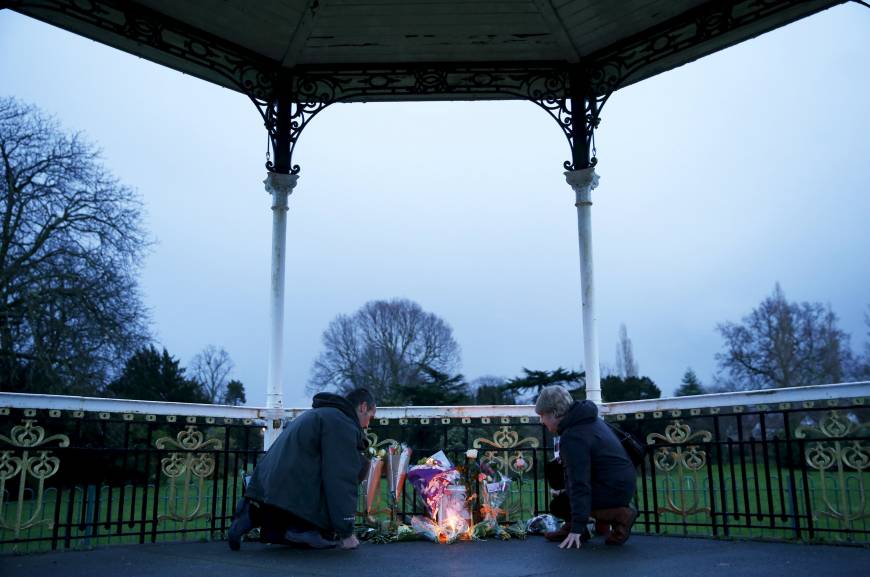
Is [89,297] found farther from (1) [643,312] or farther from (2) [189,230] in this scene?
(1) [643,312]

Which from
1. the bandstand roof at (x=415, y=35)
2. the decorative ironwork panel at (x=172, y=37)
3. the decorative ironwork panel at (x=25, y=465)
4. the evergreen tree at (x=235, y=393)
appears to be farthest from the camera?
the evergreen tree at (x=235, y=393)

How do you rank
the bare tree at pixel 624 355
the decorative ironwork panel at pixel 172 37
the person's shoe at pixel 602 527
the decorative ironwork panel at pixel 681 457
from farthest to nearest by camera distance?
1. the bare tree at pixel 624 355
2. the decorative ironwork panel at pixel 172 37
3. the decorative ironwork panel at pixel 681 457
4. the person's shoe at pixel 602 527

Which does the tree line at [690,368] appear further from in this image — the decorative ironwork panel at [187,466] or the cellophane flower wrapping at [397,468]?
the decorative ironwork panel at [187,466]

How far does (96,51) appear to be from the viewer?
81.8ft

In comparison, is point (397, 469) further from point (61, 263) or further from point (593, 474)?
point (61, 263)

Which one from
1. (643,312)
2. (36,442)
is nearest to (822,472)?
(36,442)

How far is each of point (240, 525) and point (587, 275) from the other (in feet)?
13.0

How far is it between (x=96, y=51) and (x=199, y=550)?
2536cm

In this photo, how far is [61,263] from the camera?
16.3 metres

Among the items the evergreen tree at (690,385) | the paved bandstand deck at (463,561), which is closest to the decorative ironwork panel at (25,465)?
the paved bandstand deck at (463,561)

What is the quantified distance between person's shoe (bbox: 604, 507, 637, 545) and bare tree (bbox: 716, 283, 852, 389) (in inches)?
1089

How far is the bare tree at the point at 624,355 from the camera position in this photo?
47656mm

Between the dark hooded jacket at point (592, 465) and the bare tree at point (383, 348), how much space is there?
22.5m

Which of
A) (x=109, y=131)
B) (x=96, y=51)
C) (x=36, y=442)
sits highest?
(x=96, y=51)
